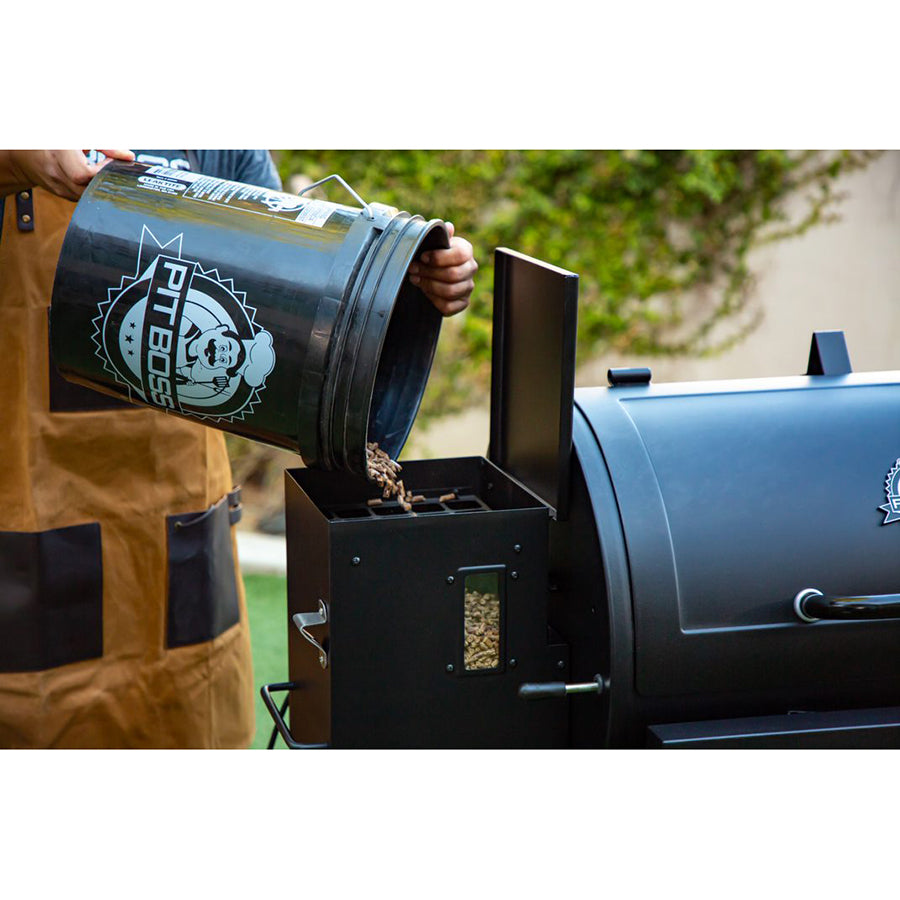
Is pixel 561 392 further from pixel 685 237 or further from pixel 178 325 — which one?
pixel 685 237

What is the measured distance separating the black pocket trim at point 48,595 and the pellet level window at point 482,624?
0.88m

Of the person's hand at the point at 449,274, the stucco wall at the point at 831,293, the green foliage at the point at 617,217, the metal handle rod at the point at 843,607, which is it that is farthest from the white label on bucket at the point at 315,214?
the stucco wall at the point at 831,293

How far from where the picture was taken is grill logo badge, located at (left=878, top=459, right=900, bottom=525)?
1462 mm

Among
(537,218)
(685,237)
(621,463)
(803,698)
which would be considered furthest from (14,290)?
(685,237)

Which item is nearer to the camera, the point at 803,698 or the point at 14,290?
the point at 803,698

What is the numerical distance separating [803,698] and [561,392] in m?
0.52

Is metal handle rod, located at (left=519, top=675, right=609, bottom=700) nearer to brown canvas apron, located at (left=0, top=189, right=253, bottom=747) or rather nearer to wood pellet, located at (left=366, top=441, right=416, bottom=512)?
wood pellet, located at (left=366, top=441, right=416, bottom=512)

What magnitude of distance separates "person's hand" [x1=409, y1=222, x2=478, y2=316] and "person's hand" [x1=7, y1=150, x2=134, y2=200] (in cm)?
44

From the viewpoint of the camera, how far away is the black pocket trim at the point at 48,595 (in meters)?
1.96

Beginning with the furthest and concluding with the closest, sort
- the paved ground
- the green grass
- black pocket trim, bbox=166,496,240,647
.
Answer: the paved ground
the green grass
black pocket trim, bbox=166,496,240,647

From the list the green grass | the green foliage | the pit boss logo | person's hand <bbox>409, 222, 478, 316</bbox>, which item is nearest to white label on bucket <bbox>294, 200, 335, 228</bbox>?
the pit boss logo

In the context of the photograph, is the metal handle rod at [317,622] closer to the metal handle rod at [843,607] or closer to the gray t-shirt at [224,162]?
the metal handle rod at [843,607]

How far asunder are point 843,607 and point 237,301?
854mm

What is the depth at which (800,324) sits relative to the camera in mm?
4762
